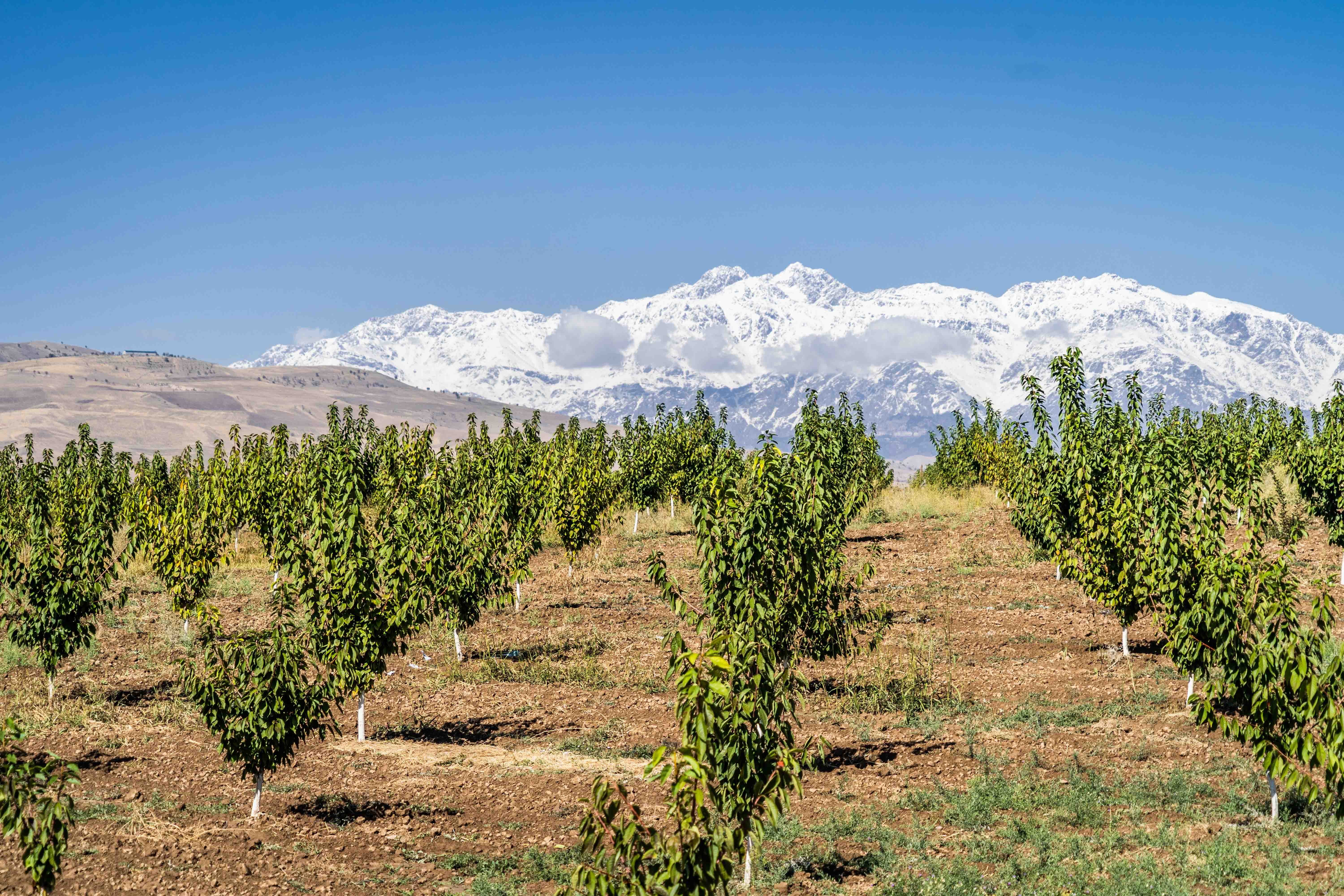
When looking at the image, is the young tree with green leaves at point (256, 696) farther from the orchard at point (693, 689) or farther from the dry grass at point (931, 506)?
the dry grass at point (931, 506)

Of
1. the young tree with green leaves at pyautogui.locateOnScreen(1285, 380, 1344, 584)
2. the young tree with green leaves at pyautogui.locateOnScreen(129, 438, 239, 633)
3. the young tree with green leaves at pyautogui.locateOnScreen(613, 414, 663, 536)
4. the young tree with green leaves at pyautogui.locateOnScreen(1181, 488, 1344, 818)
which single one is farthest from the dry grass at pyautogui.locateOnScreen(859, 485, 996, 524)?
the young tree with green leaves at pyautogui.locateOnScreen(1181, 488, 1344, 818)

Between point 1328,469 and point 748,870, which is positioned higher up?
point 1328,469

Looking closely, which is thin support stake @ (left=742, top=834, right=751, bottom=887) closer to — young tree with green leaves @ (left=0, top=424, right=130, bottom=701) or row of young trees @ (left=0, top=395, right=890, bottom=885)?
row of young trees @ (left=0, top=395, right=890, bottom=885)

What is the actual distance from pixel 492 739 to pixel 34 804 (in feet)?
36.7

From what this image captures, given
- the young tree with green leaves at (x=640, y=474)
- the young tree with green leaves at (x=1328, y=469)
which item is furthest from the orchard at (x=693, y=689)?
the young tree with green leaves at (x=640, y=474)

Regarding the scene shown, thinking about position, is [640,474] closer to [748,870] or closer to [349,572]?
[349,572]

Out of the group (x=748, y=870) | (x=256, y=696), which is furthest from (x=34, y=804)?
(x=748, y=870)

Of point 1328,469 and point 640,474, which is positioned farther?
point 640,474

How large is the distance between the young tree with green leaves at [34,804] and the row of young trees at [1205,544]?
37.5 feet

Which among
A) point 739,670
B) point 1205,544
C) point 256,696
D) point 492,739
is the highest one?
point 1205,544

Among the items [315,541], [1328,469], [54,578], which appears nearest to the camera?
[315,541]

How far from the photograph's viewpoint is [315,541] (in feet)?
55.5

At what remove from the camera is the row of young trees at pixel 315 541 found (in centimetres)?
1268

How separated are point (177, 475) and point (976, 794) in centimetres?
4333
